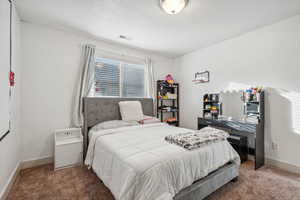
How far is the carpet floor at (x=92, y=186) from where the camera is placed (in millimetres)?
1629

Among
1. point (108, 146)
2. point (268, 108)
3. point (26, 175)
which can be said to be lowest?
point (26, 175)

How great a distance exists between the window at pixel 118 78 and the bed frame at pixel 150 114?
31cm

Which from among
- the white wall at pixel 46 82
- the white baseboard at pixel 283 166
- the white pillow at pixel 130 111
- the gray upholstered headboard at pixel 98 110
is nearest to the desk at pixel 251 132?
the white baseboard at pixel 283 166

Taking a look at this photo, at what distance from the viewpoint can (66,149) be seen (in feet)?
7.58

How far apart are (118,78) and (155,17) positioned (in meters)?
1.73

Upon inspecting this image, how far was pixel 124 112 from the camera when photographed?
2980 millimetres

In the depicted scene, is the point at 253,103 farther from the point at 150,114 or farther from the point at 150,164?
the point at 150,164

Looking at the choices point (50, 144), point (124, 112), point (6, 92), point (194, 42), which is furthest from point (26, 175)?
point (194, 42)

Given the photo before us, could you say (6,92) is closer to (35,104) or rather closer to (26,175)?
(35,104)

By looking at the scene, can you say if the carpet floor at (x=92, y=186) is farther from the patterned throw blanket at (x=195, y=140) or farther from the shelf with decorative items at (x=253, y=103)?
the shelf with decorative items at (x=253, y=103)

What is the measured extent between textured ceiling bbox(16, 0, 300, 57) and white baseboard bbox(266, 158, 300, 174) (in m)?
2.50

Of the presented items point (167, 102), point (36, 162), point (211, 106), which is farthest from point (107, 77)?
point (211, 106)

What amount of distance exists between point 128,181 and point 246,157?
262 centimetres

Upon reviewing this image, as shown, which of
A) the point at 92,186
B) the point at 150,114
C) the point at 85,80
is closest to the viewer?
the point at 92,186
